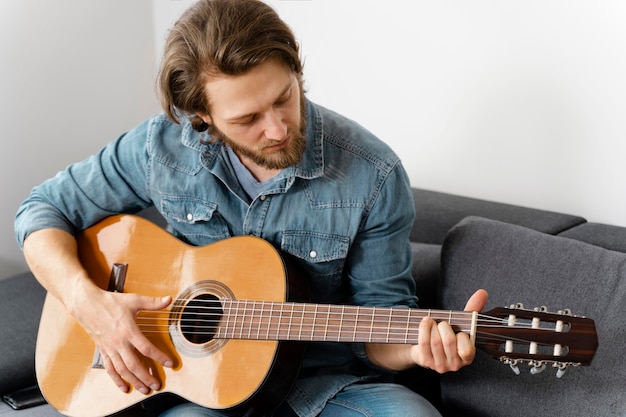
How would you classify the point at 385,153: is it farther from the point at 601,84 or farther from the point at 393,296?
the point at 601,84

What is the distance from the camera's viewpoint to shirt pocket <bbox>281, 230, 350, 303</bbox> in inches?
63.4

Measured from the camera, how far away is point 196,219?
1.71m

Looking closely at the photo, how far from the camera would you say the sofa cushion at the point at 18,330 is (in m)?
1.93

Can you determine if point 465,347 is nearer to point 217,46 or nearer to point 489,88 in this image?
point 217,46

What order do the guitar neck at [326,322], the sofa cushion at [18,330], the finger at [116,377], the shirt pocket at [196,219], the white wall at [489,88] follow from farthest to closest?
the sofa cushion at [18,330]
the white wall at [489,88]
the shirt pocket at [196,219]
the finger at [116,377]
the guitar neck at [326,322]

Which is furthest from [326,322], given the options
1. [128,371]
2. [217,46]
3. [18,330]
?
[18,330]

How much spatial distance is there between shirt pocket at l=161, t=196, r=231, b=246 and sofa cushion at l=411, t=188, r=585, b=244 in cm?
61

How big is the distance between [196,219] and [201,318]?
25 centimetres

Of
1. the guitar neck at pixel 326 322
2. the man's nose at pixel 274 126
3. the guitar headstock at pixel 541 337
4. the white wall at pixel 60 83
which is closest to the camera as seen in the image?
the guitar headstock at pixel 541 337

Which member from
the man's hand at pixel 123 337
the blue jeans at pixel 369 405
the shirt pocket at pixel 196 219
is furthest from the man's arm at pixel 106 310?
the shirt pocket at pixel 196 219

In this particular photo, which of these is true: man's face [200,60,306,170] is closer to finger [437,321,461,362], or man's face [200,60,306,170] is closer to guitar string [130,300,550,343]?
guitar string [130,300,550,343]

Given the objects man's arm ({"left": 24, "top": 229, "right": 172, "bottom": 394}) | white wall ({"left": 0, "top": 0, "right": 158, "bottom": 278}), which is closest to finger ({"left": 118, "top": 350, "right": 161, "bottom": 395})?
man's arm ({"left": 24, "top": 229, "right": 172, "bottom": 394})

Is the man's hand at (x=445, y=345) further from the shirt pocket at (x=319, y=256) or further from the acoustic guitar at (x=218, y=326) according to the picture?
the shirt pocket at (x=319, y=256)

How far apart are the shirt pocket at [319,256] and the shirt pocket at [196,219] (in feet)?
0.54
